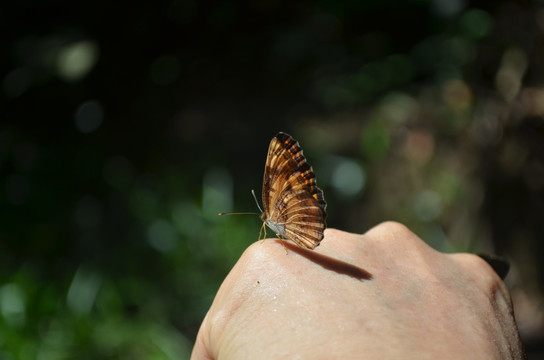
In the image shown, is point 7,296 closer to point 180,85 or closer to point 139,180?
point 139,180

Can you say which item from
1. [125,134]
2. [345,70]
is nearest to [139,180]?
[125,134]

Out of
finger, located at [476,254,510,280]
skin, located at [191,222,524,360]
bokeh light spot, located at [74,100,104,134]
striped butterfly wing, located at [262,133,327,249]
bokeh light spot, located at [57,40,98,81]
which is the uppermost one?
striped butterfly wing, located at [262,133,327,249]

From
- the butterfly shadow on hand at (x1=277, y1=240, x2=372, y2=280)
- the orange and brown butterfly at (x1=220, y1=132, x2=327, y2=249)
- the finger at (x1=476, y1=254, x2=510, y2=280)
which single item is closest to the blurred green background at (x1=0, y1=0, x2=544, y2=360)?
the finger at (x1=476, y1=254, x2=510, y2=280)

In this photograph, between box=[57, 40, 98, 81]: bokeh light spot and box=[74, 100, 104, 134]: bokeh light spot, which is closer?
box=[57, 40, 98, 81]: bokeh light spot

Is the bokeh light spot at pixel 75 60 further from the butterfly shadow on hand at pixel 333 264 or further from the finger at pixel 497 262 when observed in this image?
the finger at pixel 497 262

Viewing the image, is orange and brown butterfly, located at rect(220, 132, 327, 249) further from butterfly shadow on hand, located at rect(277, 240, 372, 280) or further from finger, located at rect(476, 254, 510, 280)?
finger, located at rect(476, 254, 510, 280)

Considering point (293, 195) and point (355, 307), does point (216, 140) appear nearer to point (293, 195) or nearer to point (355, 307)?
point (293, 195)

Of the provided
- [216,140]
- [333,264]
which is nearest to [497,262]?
[333,264]
